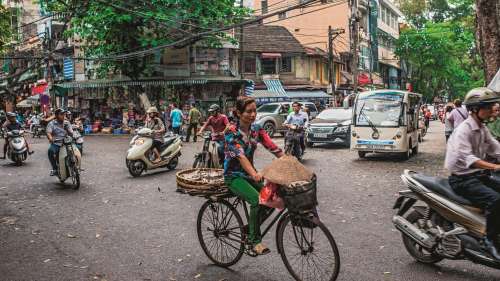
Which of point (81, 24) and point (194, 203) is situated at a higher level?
point (81, 24)

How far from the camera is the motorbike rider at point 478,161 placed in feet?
14.5

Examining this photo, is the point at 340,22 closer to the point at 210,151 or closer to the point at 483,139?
the point at 210,151

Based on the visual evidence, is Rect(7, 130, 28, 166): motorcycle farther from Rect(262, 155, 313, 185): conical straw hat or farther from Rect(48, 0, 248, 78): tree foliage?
Rect(48, 0, 248, 78): tree foliage

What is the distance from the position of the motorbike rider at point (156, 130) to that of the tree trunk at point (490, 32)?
27.5ft

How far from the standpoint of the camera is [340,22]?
45.7 m

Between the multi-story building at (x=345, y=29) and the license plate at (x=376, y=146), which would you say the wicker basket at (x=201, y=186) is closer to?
the license plate at (x=376, y=146)

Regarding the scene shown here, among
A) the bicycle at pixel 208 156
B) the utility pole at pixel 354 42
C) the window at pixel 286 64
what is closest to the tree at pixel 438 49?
the window at pixel 286 64

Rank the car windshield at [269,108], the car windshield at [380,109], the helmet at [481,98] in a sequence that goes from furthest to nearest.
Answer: the car windshield at [269,108]
the car windshield at [380,109]
the helmet at [481,98]

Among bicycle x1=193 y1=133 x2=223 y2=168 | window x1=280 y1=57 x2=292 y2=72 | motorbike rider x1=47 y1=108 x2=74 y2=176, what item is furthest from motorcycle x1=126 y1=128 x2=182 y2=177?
window x1=280 y1=57 x2=292 y2=72

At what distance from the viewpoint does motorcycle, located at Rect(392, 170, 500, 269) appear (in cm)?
450

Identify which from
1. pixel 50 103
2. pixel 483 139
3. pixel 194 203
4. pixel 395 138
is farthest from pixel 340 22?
pixel 483 139

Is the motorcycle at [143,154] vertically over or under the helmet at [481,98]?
under

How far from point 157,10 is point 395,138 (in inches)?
692

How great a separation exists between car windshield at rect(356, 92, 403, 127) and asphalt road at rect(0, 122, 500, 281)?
287 centimetres
